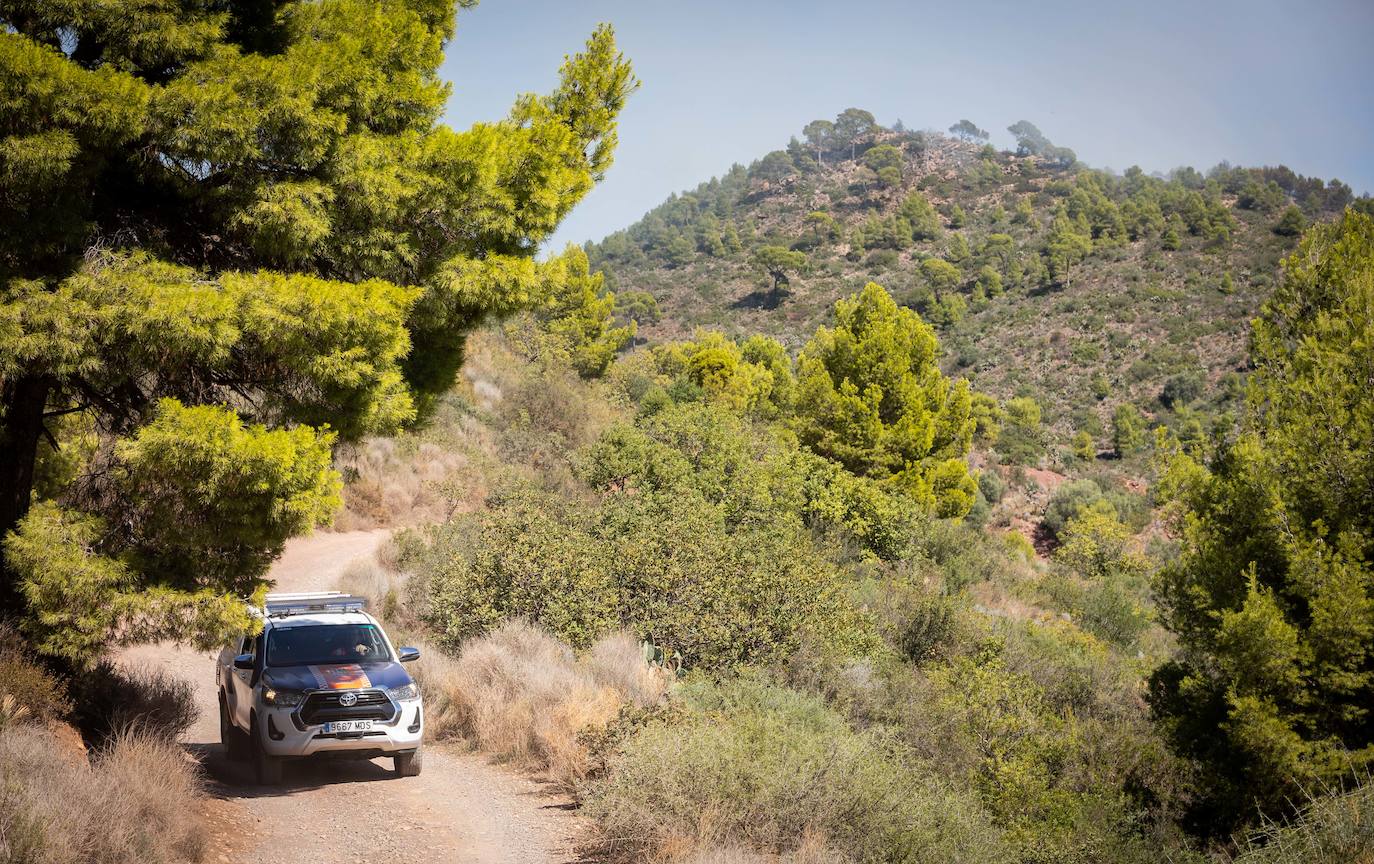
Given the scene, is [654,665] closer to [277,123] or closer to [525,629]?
[525,629]

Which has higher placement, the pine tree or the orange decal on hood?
the pine tree

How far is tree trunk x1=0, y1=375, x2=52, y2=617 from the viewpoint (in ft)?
25.9

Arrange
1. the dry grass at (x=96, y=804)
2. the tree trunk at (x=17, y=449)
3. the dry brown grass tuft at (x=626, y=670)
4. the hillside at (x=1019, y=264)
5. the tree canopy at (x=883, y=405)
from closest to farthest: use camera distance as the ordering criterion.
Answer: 1. the dry grass at (x=96, y=804)
2. the tree trunk at (x=17, y=449)
3. the dry brown grass tuft at (x=626, y=670)
4. the tree canopy at (x=883, y=405)
5. the hillside at (x=1019, y=264)

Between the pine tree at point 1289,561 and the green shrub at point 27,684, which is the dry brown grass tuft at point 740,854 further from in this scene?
the pine tree at point 1289,561

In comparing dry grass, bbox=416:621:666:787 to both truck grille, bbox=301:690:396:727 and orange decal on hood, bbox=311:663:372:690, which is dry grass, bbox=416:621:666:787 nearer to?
truck grille, bbox=301:690:396:727

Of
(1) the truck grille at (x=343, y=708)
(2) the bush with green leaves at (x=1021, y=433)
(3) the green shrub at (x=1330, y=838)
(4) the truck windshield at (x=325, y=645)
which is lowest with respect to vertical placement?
(1) the truck grille at (x=343, y=708)

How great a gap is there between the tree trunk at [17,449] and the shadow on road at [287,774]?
98.2 inches

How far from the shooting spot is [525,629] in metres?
12.6

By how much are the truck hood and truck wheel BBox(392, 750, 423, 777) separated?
0.75 m

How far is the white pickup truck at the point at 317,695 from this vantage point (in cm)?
886

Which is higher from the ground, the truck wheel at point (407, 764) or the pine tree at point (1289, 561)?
the pine tree at point (1289, 561)

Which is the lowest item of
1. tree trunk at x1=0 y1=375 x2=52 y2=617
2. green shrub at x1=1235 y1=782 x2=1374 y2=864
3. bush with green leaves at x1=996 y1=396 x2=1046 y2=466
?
green shrub at x1=1235 y1=782 x2=1374 y2=864

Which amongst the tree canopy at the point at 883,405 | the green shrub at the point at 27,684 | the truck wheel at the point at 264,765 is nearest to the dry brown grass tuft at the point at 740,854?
the truck wheel at the point at 264,765

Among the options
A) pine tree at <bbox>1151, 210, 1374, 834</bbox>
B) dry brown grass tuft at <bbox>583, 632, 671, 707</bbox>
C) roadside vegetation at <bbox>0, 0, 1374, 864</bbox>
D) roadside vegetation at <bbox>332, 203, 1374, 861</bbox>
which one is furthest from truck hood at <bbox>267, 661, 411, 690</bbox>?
pine tree at <bbox>1151, 210, 1374, 834</bbox>
